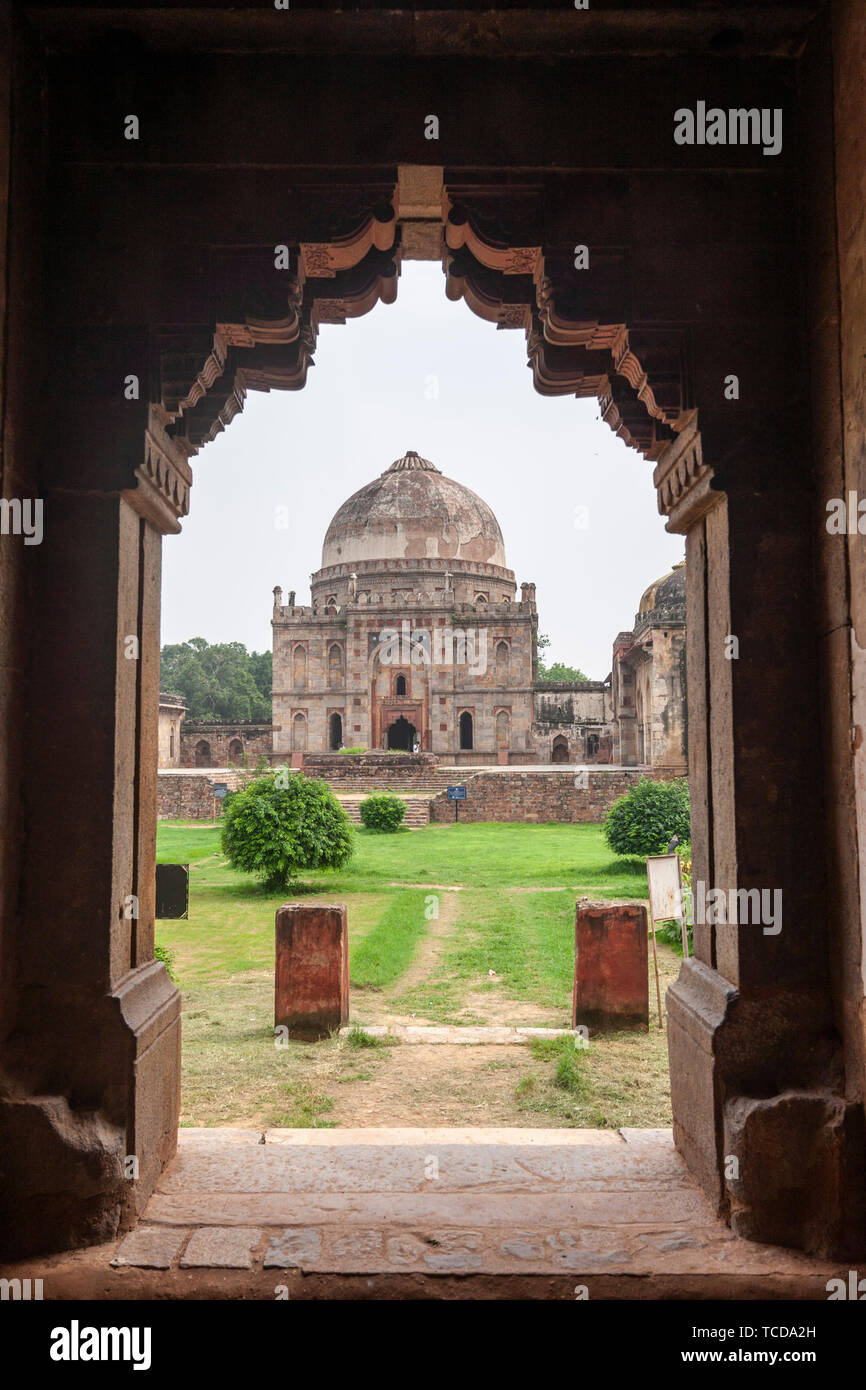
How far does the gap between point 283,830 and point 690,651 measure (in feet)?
28.0

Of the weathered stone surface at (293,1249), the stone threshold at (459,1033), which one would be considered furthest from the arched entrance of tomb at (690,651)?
the stone threshold at (459,1033)

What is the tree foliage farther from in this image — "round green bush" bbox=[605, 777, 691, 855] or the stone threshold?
the stone threshold

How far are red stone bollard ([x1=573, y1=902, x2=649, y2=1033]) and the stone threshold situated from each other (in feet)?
0.67

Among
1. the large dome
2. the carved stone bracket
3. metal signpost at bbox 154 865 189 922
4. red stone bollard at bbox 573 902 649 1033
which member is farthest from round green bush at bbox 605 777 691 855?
the large dome

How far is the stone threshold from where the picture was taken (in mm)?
5191

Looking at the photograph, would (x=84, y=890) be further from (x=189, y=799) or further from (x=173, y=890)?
(x=189, y=799)

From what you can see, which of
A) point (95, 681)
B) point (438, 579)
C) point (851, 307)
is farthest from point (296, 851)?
point (438, 579)

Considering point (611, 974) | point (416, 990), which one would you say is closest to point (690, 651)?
point (611, 974)

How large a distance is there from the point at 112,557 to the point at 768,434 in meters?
1.94

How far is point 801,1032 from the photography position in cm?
242

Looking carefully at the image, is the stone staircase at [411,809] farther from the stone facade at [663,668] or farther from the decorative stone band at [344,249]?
the decorative stone band at [344,249]

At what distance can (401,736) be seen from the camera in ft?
112
